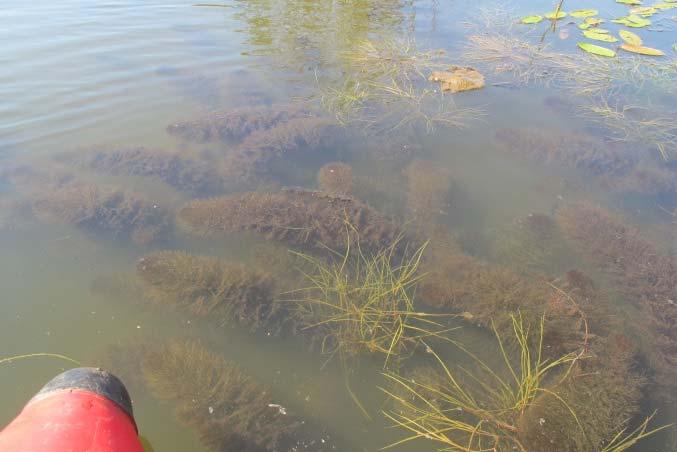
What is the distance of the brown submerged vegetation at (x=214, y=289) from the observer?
3.59m

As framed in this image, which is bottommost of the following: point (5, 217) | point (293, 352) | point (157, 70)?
point (293, 352)

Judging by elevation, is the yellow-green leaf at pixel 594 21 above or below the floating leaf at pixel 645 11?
below

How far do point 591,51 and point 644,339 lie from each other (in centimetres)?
629

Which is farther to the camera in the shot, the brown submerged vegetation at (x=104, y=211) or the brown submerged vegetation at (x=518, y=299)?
the brown submerged vegetation at (x=104, y=211)

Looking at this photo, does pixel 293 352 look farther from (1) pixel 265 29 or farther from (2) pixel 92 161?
(1) pixel 265 29

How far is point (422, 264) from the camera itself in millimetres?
4059

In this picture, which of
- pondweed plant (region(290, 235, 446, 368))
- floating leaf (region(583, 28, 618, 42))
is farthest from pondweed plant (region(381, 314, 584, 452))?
floating leaf (region(583, 28, 618, 42))

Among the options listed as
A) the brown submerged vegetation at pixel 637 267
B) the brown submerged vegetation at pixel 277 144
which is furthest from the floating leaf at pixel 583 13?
the brown submerged vegetation at pixel 277 144

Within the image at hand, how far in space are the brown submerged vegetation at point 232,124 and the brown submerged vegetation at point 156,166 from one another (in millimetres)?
516

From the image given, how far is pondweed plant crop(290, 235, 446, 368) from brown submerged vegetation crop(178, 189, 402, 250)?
0.19 m

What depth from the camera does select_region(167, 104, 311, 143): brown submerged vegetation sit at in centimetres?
571

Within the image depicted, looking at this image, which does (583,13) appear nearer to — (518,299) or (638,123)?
(638,123)

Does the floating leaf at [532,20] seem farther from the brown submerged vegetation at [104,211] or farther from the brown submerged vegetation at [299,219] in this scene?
the brown submerged vegetation at [104,211]

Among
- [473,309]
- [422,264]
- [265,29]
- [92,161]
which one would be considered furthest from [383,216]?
[265,29]
